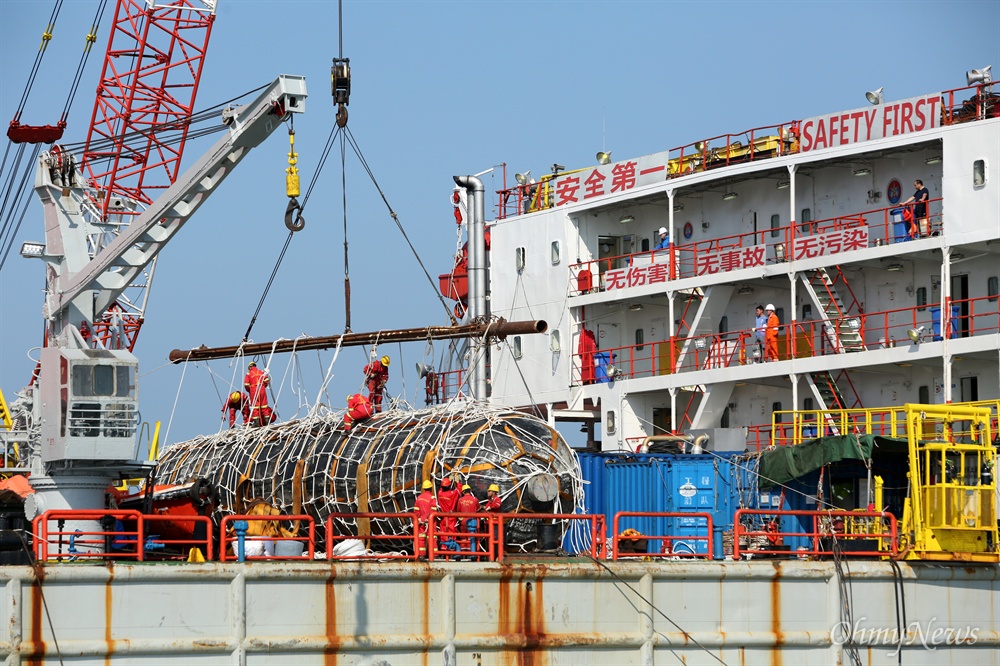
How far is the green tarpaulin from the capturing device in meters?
30.1

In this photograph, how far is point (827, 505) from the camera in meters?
32.0

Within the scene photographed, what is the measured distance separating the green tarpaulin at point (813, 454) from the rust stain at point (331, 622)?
38.0ft

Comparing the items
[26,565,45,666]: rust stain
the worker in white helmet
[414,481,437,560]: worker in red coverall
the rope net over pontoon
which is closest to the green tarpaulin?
the rope net over pontoon

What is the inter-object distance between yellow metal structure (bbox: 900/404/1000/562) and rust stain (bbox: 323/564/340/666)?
398 inches

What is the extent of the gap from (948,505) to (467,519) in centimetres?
831

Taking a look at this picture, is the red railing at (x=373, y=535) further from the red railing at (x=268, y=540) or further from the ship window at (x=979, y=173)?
the ship window at (x=979, y=173)

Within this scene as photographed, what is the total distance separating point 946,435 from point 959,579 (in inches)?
103

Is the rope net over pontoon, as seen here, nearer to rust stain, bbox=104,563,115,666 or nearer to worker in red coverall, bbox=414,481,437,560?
worker in red coverall, bbox=414,481,437,560

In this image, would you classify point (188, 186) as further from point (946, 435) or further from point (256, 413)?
point (946, 435)

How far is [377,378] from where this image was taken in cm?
3512

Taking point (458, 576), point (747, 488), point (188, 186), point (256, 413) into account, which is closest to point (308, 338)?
point (256, 413)

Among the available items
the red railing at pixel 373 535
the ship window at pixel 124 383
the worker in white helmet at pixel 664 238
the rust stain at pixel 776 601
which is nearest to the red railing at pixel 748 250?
the worker in white helmet at pixel 664 238

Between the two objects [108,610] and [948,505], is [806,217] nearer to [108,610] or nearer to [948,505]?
[948,505]

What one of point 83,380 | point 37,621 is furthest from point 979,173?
point 37,621
